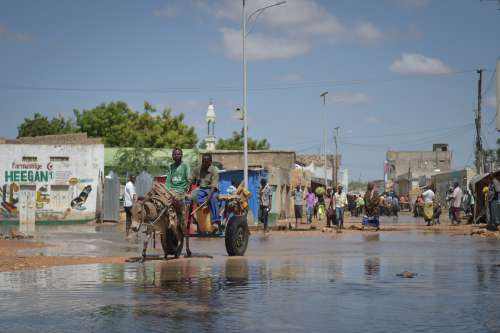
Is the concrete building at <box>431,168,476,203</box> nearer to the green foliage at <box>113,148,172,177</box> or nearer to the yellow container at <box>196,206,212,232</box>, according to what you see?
the green foliage at <box>113,148,172,177</box>

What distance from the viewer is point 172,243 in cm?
1528

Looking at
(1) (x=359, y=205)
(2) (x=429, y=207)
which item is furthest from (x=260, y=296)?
(1) (x=359, y=205)

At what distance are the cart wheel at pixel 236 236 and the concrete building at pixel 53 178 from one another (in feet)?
97.6

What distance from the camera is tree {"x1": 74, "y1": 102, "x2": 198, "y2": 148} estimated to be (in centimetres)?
7712

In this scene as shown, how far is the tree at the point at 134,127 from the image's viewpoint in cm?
7712

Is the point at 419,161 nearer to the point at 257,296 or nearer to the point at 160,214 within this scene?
the point at 160,214

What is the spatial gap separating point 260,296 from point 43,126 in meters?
86.6

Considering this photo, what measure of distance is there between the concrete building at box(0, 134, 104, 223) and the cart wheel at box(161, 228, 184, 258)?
30389mm

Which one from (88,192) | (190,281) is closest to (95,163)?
(88,192)

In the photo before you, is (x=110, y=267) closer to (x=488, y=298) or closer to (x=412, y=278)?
(x=412, y=278)

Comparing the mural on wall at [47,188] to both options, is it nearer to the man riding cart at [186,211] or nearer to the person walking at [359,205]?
the person walking at [359,205]

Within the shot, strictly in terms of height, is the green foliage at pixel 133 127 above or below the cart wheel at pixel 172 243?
above

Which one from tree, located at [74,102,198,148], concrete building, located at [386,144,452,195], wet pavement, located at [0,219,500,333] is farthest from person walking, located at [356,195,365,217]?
concrete building, located at [386,144,452,195]

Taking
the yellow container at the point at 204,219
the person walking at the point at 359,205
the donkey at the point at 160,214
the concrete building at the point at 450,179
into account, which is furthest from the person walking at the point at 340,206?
the concrete building at the point at 450,179
